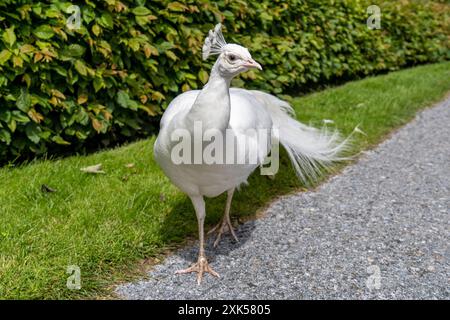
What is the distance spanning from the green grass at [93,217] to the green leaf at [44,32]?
3.21 ft

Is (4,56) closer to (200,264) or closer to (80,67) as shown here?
(80,67)

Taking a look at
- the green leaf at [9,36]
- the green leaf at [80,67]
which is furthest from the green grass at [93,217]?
the green leaf at [9,36]

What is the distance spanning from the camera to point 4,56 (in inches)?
145

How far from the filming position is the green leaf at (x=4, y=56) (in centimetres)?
366

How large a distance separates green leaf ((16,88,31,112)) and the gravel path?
5.78 feet

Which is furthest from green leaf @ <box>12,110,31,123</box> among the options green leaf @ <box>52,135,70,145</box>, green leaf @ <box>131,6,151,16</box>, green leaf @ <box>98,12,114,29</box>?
green leaf @ <box>131,6,151,16</box>

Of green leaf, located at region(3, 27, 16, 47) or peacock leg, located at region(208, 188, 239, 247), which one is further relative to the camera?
green leaf, located at region(3, 27, 16, 47)

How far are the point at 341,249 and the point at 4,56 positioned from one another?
8.88 feet

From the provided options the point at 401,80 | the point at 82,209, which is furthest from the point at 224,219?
the point at 401,80

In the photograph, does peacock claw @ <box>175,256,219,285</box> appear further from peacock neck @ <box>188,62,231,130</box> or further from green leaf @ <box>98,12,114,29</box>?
green leaf @ <box>98,12,114,29</box>

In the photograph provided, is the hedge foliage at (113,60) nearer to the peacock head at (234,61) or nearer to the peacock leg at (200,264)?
the peacock leg at (200,264)

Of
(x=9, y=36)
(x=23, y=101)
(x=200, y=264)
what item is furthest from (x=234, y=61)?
(x=23, y=101)

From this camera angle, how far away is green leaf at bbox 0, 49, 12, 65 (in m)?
3.66

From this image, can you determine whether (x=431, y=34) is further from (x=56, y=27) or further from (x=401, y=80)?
(x=56, y=27)
